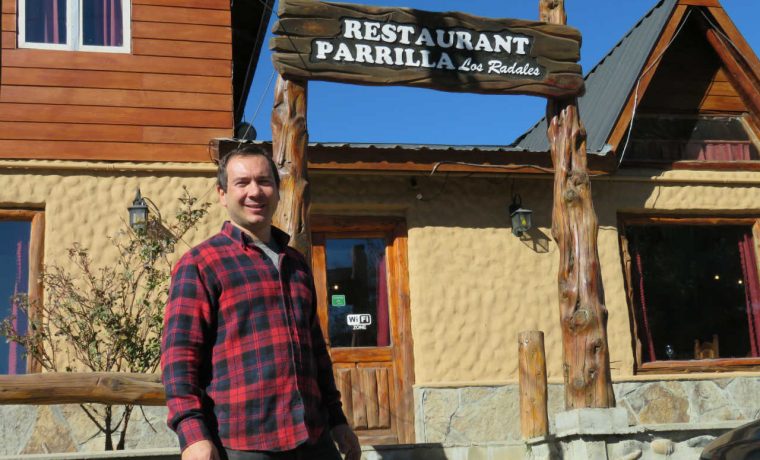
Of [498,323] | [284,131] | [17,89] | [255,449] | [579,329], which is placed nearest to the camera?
[255,449]

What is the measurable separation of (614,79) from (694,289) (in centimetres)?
266

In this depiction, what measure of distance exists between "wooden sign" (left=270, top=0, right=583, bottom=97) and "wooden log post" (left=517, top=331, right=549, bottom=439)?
2033mm

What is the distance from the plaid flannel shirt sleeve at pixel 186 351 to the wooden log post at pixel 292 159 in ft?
10.3

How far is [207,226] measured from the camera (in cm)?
905

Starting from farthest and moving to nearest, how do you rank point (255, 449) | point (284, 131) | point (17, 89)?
1. point (17, 89)
2. point (284, 131)
3. point (255, 449)

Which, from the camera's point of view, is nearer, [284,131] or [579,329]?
[284,131]

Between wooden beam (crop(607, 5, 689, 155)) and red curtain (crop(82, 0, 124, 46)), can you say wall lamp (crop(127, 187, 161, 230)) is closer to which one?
red curtain (crop(82, 0, 124, 46))

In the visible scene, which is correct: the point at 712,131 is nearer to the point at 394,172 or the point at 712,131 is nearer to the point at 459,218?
Result: the point at 459,218

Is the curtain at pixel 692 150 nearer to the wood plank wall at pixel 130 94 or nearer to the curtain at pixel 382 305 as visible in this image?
the curtain at pixel 382 305

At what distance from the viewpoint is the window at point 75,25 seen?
9.20 metres

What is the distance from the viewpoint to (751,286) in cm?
1053

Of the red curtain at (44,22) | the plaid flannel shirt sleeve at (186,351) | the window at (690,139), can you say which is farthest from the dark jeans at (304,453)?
the window at (690,139)

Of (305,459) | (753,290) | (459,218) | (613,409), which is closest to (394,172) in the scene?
(459,218)

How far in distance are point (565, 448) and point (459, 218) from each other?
3622mm
